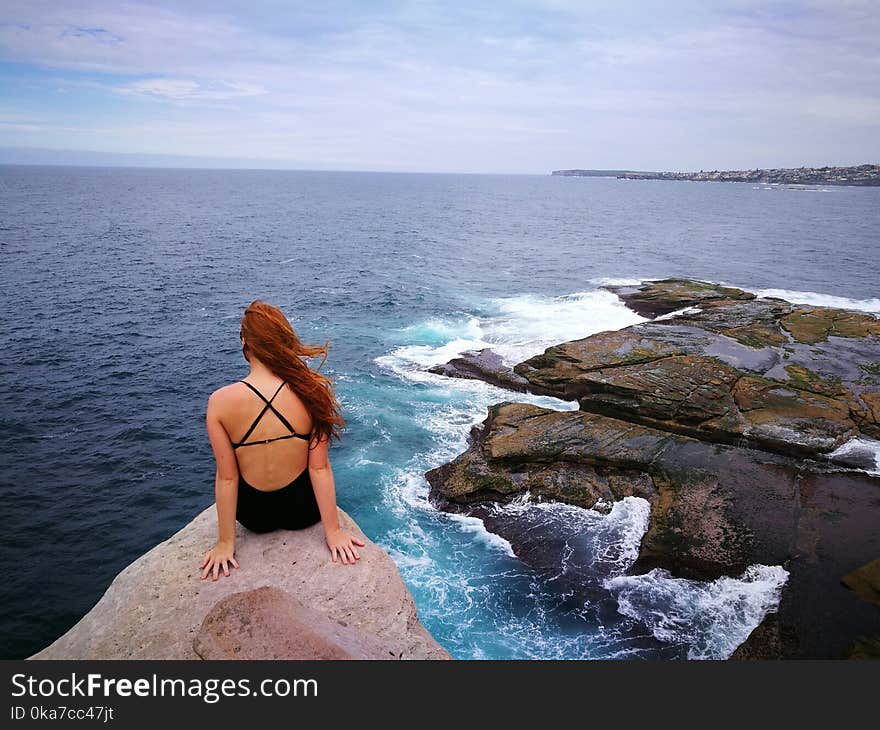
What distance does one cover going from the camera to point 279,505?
572 cm

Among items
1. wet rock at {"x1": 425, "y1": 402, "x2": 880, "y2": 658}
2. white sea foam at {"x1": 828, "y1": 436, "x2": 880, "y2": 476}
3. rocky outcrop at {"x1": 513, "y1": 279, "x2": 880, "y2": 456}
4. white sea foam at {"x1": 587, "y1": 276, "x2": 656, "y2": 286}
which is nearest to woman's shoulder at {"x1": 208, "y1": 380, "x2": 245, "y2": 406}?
wet rock at {"x1": 425, "y1": 402, "x2": 880, "y2": 658}

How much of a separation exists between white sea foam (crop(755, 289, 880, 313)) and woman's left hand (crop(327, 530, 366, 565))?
51597 millimetres

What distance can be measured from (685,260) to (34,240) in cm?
8129

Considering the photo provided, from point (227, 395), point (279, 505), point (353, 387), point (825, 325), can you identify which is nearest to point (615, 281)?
point (825, 325)

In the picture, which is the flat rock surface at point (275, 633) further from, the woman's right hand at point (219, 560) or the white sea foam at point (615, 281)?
the white sea foam at point (615, 281)

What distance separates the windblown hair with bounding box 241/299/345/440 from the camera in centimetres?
518

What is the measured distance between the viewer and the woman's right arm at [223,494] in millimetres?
5133

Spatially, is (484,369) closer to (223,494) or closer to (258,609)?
(223,494)

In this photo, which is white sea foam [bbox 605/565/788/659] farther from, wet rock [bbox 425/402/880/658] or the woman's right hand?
the woman's right hand

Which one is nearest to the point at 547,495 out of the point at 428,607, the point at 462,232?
the point at 428,607

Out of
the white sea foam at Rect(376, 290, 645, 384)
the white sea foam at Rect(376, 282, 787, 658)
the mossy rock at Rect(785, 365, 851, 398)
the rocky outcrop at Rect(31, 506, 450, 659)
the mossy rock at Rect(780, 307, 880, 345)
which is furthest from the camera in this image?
the white sea foam at Rect(376, 290, 645, 384)

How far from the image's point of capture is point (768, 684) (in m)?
3.12

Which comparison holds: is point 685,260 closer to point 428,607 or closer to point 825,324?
point 825,324

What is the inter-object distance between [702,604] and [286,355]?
15607mm
